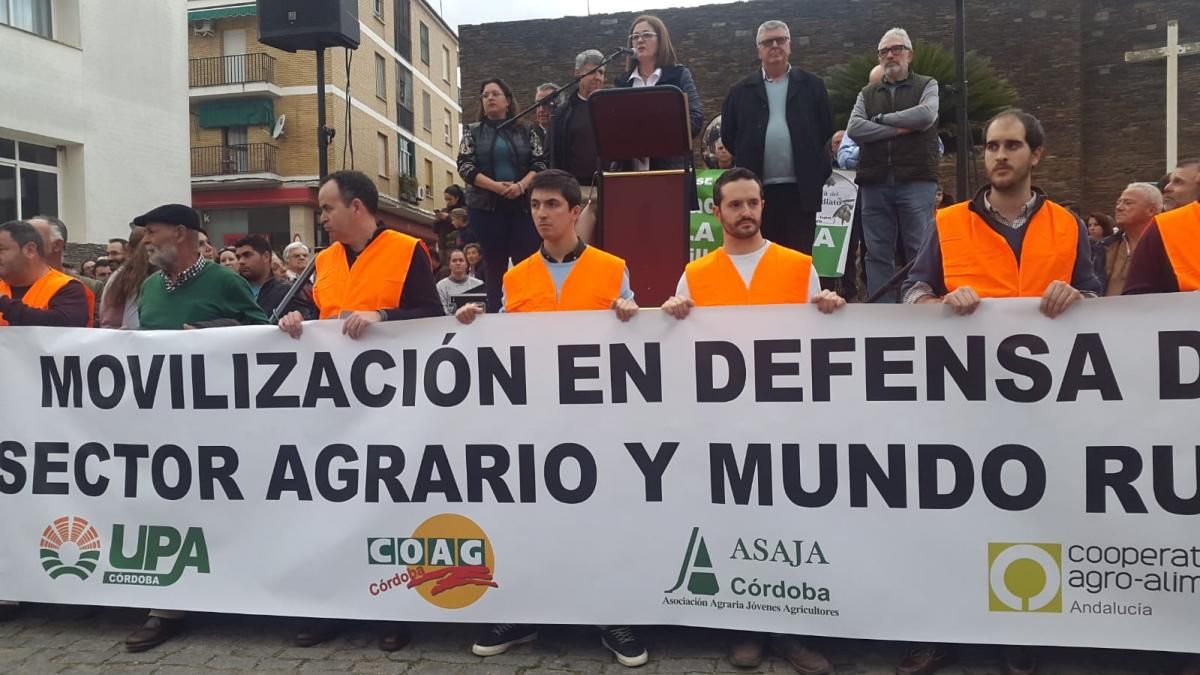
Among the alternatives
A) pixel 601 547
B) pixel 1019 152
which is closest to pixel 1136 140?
pixel 1019 152

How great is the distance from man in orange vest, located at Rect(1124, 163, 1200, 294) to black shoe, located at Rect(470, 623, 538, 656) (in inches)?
102

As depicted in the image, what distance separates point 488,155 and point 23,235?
Answer: 2603mm

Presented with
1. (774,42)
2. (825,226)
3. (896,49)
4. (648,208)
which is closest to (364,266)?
(648,208)

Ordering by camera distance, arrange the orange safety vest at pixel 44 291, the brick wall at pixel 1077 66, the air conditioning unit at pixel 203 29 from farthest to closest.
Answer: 1. the air conditioning unit at pixel 203 29
2. the brick wall at pixel 1077 66
3. the orange safety vest at pixel 44 291

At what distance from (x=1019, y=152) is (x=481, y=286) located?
6645 mm

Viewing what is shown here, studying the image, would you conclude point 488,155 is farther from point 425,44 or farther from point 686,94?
point 425,44

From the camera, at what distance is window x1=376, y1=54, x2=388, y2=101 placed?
3716cm

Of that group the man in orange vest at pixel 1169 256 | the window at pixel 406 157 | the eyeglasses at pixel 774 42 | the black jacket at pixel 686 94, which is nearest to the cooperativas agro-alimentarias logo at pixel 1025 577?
the man in orange vest at pixel 1169 256

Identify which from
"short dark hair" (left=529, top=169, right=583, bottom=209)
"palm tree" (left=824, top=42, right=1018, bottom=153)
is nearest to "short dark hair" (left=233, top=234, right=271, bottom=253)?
"short dark hair" (left=529, top=169, right=583, bottom=209)

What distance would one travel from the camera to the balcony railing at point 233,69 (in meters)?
32.3

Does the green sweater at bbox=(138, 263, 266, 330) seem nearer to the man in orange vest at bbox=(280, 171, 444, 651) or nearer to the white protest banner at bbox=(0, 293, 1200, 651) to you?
the white protest banner at bbox=(0, 293, 1200, 651)

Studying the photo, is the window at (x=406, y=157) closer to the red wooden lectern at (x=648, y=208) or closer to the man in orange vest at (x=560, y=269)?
the red wooden lectern at (x=648, y=208)

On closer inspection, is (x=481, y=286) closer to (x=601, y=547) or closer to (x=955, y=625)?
(x=601, y=547)

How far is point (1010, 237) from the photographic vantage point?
3.44 meters
